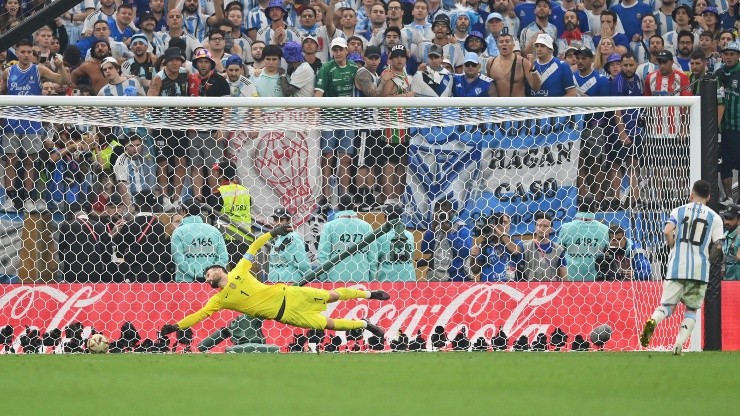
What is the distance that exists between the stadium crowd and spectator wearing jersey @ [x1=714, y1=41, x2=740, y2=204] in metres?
0.02

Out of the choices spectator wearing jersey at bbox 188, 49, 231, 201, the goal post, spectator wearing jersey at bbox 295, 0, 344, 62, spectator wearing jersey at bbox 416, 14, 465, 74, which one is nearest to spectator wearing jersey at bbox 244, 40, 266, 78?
spectator wearing jersey at bbox 295, 0, 344, 62

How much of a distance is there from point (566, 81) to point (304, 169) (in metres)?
4.25

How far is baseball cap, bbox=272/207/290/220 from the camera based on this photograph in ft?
48.9

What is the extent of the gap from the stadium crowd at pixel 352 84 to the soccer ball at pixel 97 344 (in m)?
1.00

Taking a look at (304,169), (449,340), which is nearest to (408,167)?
(304,169)

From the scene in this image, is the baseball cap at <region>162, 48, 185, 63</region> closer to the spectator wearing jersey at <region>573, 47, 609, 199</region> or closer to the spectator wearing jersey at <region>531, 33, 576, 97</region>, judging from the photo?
the spectator wearing jersey at <region>531, 33, 576, 97</region>

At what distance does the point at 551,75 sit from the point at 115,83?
5.63m

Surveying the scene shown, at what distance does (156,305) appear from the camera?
14.1 meters

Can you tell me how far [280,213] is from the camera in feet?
49.2

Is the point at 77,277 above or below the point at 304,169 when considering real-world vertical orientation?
below

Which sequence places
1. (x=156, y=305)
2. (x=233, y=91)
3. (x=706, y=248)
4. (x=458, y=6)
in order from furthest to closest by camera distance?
(x=458, y=6)
(x=233, y=91)
(x=156, y=305)
(x=706, y=248)

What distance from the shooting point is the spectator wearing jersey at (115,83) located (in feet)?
55.9

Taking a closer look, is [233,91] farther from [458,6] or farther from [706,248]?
[706,248]

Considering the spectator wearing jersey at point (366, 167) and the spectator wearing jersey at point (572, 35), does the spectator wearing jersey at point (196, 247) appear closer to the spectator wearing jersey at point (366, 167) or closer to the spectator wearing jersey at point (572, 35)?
the spectator wearing jersey at point (366, 167)
